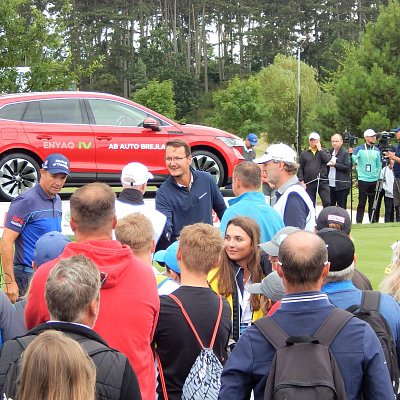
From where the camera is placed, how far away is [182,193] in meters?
7.40

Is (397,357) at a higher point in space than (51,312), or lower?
lower

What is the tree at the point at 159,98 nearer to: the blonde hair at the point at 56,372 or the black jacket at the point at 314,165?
the black jacket at the point at 314,165

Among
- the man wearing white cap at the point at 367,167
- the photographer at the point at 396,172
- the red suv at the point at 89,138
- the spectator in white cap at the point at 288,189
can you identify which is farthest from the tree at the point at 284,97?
the spectator in white cap at the point at 288,189

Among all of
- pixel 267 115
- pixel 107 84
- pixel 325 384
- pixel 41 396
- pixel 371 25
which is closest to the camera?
pixel 41 396

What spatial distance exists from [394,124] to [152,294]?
3349 cm

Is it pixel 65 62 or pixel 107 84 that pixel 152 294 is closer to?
pixel 65 62

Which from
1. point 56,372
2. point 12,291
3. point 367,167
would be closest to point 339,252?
point 56,372

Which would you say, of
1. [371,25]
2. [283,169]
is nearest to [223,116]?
[371,25]

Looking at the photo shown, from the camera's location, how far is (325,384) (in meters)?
3.08

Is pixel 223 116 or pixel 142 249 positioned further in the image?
pixel 223 116

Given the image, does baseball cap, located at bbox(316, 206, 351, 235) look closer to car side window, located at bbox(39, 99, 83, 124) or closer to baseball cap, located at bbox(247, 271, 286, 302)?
baseball cap, located at bbox(247, 271, 286, 302)

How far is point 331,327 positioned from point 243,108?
198 ft

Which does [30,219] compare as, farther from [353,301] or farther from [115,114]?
[115,114]

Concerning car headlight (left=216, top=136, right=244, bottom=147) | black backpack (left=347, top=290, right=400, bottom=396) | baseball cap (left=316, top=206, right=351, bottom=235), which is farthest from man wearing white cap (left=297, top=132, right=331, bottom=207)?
black backpack (left=347, top=290, right=400, bottom=396)
